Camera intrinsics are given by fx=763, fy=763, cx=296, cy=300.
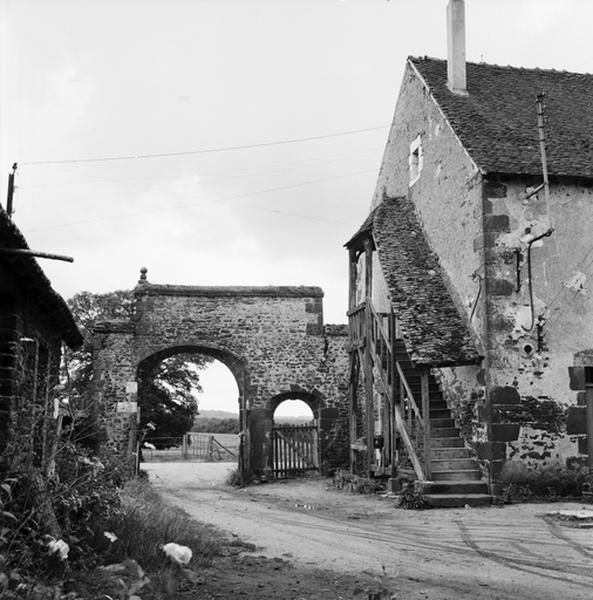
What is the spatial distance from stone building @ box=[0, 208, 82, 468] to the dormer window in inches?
394

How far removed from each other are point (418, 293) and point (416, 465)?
352 cm

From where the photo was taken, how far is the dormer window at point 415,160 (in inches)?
686

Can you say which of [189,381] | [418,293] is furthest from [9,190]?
[189,381]

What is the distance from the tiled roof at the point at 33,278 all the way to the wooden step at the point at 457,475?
22.5 feet

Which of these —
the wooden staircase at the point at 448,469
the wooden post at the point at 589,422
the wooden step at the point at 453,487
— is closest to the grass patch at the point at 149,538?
the wooden step at the point at 453,487

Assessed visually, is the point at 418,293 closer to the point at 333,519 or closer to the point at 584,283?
the point at 584,283

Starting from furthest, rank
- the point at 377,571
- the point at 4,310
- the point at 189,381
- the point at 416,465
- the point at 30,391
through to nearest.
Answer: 1. the point at 189,381
2. the point at 416,465
3. the point at 30,391
4. the point at 4,310
5. the point at 377,571

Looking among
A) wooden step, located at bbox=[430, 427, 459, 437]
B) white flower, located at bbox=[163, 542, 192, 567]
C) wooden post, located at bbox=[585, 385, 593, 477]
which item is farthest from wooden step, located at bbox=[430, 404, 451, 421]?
white flower, located at bbox=[163, 542, 192, 567]

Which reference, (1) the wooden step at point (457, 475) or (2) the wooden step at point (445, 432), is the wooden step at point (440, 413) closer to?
(2) the wooden step at point (445, 432)

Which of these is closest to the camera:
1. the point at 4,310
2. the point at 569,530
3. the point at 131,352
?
the point at 4,310

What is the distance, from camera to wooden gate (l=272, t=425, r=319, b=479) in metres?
21.5

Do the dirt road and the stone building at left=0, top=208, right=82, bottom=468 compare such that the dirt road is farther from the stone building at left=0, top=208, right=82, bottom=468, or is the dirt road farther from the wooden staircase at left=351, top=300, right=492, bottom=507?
the stone building at left=0, top=208, right=82, bottom=468

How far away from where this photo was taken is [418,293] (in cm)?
1541

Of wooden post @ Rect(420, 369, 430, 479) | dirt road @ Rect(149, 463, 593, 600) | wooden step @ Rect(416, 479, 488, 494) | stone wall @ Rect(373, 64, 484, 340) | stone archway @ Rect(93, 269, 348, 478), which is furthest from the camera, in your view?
stone archway @ Rect(93, 269, 348, 478)
